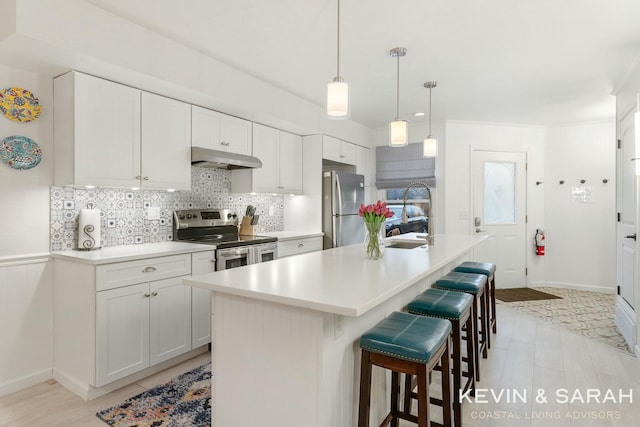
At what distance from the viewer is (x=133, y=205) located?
311cm

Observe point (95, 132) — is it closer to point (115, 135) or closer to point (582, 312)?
point (115, 135)

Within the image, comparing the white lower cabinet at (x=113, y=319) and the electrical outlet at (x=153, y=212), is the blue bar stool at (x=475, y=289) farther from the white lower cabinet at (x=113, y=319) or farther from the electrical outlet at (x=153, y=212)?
the electrical outlet at (x=153, y=212)

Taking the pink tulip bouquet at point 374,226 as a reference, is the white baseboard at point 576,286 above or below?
below

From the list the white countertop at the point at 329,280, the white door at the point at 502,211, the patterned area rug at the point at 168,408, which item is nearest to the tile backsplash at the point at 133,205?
the patterned area rug at the point at 168,408

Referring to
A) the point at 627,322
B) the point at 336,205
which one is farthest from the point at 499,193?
the point at 336,205

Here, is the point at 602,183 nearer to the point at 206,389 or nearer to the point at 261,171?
the point at 261,171

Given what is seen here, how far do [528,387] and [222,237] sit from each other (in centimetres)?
286

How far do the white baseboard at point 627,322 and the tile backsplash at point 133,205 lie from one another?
3.85m

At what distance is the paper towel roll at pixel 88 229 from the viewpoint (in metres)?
2.67

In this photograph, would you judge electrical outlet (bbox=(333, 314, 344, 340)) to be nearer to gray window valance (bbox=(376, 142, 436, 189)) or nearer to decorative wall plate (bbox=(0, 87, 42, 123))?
decorative wall plate (bbox=(0, 87, 42, 123))

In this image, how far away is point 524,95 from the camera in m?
4.11

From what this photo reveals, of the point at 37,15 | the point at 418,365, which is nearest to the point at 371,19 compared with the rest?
the point at 37,15

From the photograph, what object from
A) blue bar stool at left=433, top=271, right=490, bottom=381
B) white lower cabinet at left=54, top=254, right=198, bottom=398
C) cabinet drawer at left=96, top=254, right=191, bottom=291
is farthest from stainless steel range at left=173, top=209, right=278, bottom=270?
blue bar stool at left=433, top=271, right=490, bottom=381

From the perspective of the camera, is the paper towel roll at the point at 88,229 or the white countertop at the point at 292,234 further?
the white countertop at the point at 292,234
